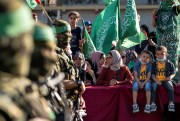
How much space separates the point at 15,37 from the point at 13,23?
6 centimetres

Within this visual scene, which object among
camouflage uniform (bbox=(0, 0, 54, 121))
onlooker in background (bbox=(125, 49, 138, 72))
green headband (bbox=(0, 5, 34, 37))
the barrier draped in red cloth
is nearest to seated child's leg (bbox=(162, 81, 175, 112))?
the barrier draped in red cloth

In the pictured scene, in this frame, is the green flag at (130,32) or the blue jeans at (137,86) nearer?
the blue jeans at (137,86)

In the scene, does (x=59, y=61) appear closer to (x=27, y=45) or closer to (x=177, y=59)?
(x=27, y=45)

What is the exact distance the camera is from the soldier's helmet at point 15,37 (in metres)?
2.63

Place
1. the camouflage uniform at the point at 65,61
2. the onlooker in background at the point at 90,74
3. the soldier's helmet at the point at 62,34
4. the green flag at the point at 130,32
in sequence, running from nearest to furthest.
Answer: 1. the camouflage uniform at the point at 65,61
2. the soldier's helmet at the point at 62,34
3. the onlooker in background at the point at 90,74
4. the green flag at the point at 130,32

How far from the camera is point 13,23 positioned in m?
2.64

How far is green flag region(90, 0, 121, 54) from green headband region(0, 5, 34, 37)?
29.5 ft

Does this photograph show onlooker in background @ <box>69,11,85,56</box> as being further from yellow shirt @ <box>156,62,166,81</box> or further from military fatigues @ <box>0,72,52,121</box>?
military fatigues @ <box>0,72,52,121</box>

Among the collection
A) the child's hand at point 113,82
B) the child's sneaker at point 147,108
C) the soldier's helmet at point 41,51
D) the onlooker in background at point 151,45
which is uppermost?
the soldier's helmet at point 41,51

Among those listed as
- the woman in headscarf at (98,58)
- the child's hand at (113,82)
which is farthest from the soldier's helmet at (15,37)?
the woman in headscarf at (98,58)

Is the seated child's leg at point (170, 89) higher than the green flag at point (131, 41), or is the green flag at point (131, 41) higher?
the green flag at point (131, 41)

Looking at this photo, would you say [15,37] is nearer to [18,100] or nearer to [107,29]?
[18,100]

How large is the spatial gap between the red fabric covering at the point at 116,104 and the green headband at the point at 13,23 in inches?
251

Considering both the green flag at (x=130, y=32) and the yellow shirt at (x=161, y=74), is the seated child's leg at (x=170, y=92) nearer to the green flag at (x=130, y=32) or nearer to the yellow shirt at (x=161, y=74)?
the yellow shirt at (x=161, y=74)
